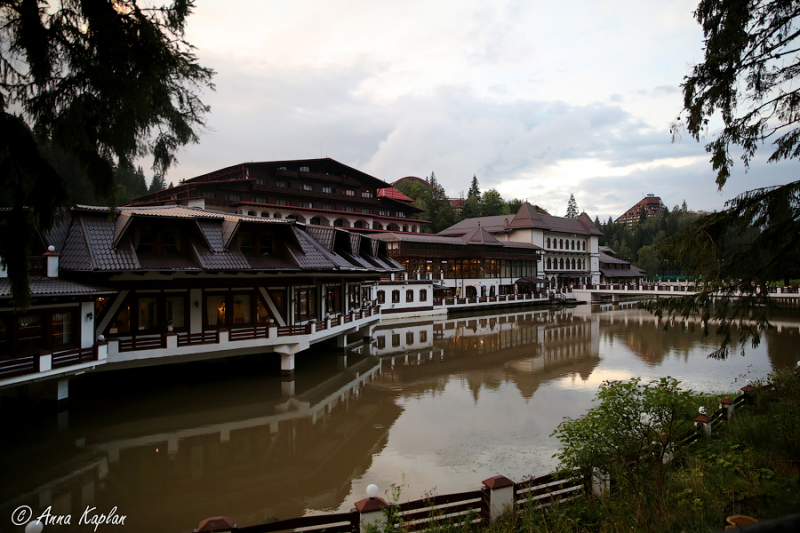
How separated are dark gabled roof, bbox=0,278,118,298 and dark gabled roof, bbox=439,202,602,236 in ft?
171

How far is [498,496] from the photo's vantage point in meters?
6.78

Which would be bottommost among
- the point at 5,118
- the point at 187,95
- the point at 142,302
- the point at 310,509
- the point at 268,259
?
the point at 310,509

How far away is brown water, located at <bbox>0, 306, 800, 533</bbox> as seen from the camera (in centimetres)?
936

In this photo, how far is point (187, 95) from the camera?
23.8 ft

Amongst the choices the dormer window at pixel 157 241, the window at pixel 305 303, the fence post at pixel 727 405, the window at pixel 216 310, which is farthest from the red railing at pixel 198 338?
the fence post at pixel 727 405

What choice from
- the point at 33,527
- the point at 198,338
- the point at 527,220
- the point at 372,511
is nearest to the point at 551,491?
the point at 372,511

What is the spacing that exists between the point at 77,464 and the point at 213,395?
562cm

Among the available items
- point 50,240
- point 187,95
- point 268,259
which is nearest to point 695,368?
point 268,259

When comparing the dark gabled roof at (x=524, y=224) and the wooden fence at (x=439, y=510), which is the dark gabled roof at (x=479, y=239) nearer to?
the dark gabled roof at (x=524, y=224)

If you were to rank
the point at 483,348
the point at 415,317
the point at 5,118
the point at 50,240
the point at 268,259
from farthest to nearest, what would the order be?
the point at 415,317 < the point at 483,348 < the point at 268,259 < the point at 50,240 < the point at 5,118

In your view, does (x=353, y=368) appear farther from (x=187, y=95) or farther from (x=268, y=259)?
(x=187, y=95)

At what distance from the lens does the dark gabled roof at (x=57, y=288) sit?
1231cm

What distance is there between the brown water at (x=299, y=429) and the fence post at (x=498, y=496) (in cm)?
281

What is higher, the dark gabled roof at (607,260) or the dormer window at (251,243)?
the dark gabled roof at (607,260)
